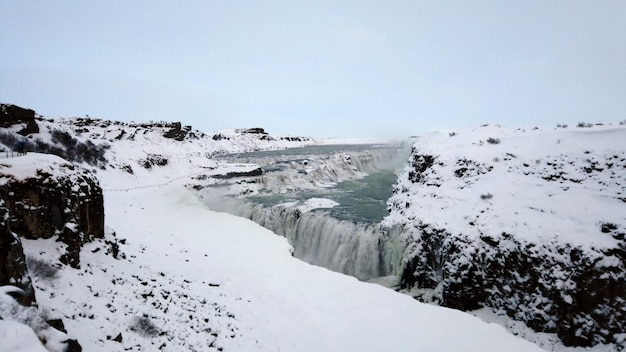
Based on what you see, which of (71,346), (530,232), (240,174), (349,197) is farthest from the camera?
(240,174)

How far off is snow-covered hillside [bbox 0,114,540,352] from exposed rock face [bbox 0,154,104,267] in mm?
236

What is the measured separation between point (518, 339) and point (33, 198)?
1433cm

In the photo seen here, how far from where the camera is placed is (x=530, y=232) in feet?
37.5

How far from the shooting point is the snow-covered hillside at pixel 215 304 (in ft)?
23.6

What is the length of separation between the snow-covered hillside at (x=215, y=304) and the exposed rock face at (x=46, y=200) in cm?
24

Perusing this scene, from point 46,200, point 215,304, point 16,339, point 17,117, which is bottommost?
point 215,304

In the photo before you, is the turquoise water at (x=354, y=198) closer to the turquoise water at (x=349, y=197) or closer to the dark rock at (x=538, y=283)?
the turquoise water at (x=349, y=197)

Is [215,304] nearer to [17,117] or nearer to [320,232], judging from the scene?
[320,232]

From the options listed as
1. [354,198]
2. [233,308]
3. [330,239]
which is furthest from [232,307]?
[354,198]

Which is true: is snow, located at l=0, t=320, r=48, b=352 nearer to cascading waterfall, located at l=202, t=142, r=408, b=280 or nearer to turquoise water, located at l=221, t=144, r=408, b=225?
cascading waterfall, located at l=202, t=142, r=408, b=280

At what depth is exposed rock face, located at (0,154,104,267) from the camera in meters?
8.32

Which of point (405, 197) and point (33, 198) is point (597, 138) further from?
point (33, 198)

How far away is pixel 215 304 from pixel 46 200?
567 cm

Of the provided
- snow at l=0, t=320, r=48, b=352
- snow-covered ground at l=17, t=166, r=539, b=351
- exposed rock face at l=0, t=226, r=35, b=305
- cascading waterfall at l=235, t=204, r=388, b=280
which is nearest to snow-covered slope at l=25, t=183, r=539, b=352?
snow-covered ground at l=17, t=166, r=539, b=351
